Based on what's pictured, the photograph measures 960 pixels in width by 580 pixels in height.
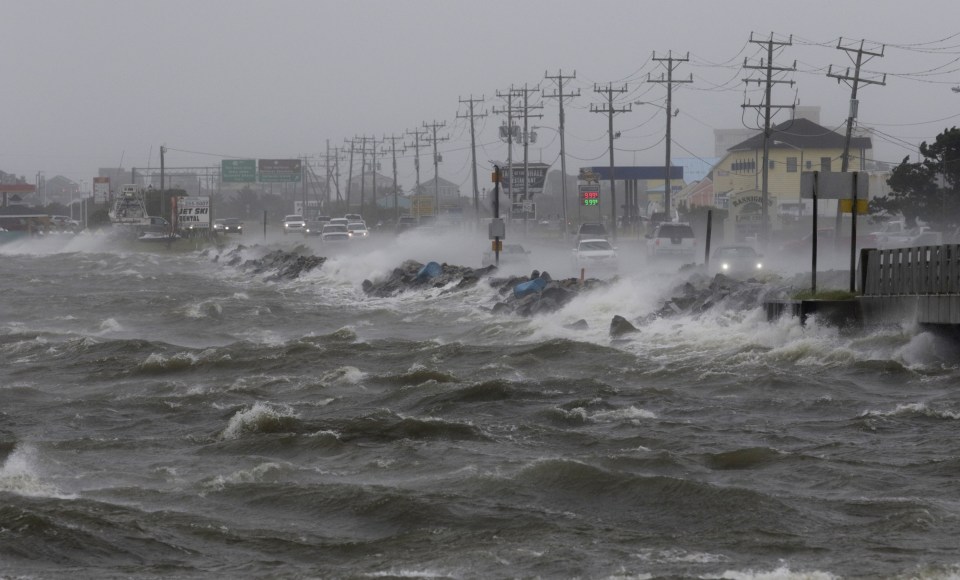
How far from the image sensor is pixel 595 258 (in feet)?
150

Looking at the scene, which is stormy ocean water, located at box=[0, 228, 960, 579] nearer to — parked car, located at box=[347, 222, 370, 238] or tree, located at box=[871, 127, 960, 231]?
tree, located at box=[871, 127, 960, 231]

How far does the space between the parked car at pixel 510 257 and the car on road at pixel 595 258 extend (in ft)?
14.0

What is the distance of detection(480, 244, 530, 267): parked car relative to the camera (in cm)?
5041

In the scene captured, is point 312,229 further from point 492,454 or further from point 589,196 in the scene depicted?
point 492,454

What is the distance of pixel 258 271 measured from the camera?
205 feet

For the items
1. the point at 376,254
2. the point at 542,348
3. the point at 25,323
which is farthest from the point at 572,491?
the point at 376,254

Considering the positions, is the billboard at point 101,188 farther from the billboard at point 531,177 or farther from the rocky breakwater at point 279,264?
the rocky breakwater at point 279,264

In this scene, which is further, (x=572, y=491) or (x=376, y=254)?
(x=376, y=254)

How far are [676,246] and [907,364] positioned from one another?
102ft

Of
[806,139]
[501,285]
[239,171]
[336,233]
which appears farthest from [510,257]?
[239,171]

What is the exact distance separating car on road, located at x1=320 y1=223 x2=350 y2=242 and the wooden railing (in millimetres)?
56315

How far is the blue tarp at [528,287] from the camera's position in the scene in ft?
113

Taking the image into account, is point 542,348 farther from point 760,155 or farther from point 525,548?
point 760,155

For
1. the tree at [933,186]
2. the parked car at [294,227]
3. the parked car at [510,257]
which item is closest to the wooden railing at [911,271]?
the parked car at [510,257]
